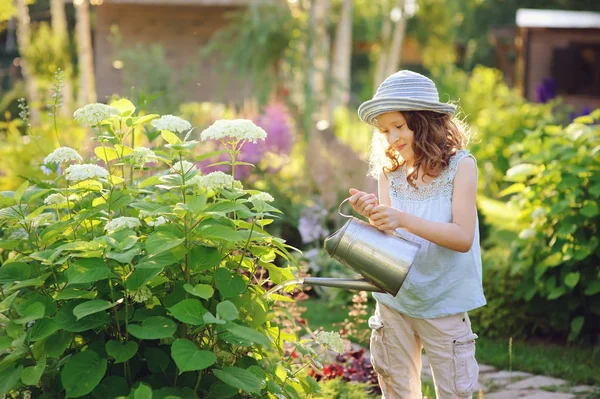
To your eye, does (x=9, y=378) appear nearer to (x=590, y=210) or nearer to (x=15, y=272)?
(x=15, y=272)

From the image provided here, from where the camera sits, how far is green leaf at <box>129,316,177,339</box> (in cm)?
182

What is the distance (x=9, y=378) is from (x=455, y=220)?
1.22 metres

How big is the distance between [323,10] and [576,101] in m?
5.60

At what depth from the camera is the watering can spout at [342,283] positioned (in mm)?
2096

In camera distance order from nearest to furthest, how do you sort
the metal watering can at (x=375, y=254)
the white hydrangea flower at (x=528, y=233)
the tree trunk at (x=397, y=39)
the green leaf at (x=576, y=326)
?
the metal watering can at (x=375, y=254), the green leaf at (x=576, y=326), the white hydrangea flower at (x=528, y=233), the tree trunk at (x=397, y=39)

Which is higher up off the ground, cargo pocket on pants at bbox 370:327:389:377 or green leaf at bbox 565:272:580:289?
cargo pocket on pants at bbox 370:327:389:377

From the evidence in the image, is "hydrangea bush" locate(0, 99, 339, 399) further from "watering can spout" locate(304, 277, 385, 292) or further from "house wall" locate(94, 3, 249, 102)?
"house wall" locate(94, 3, 249, 102)

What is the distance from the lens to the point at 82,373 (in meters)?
1.86

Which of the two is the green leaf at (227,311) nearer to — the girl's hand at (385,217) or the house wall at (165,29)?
the girl's hand at (385,217)

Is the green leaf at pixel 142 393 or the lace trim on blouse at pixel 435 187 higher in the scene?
the lace trim on blouse at pixel 435 187

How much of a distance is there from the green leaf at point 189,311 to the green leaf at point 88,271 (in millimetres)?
173

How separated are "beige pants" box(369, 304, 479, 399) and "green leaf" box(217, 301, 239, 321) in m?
0.74

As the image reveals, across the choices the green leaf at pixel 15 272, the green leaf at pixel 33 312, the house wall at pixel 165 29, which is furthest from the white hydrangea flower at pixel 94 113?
the house wall at pixel 165 29

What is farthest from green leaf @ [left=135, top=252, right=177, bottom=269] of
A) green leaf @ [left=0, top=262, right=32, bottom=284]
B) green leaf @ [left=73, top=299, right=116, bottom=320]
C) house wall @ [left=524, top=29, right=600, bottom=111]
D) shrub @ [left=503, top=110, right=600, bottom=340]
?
house wall @ [left=524, top=29, right=600, bottom=111]
